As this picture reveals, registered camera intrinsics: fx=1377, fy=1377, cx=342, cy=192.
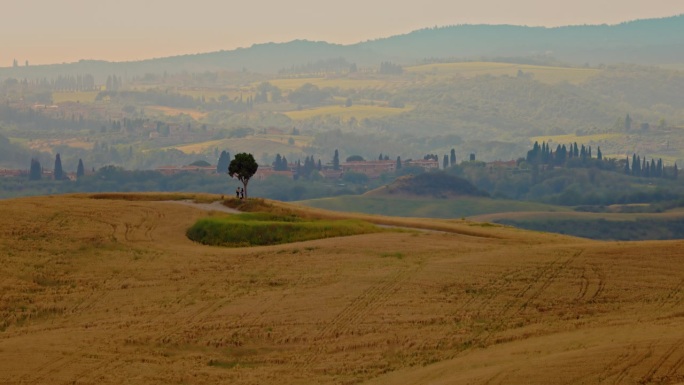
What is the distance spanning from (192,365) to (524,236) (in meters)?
36.7

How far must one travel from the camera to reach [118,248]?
3270 inches

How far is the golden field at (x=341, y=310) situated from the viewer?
55.4 m

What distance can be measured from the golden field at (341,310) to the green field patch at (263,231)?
9.93ft

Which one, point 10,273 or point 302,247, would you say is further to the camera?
point 302,247

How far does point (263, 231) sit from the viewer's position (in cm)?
8938

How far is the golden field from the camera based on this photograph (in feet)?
182

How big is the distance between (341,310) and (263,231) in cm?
2538

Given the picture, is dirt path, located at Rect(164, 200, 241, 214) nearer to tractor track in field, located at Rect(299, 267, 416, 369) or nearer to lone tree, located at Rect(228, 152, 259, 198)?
lone tree, located at Rect(228, 152, 259, 198)

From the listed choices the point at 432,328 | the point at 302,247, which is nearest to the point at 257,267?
the point at 302,247

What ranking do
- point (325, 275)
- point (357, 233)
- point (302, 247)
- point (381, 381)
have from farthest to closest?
1. point (357, 233)
2. point (302, 247)
3. point (325, 275)
4. point (381, 381)

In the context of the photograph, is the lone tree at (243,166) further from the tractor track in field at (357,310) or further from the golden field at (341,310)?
the tractor track in field at (357,310)

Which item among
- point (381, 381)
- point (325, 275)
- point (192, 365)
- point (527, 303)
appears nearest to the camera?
point (381, 381)

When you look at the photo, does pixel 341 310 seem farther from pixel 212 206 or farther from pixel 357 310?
pixel 212 206

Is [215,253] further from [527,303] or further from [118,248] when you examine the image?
[527,303]
